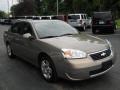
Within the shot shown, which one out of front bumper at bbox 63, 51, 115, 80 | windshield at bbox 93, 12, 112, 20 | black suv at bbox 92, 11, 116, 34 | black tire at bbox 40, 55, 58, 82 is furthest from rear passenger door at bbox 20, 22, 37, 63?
windshield at bbox 93, 12, 112, 20

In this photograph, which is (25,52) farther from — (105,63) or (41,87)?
(105,63)

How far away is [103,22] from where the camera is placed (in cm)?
1819

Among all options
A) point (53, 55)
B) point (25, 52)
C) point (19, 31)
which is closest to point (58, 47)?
point (53, 55)

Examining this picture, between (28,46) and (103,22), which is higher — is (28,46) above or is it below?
below

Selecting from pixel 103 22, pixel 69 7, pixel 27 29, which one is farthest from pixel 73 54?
pixel 69 7

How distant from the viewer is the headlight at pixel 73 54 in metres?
5.05

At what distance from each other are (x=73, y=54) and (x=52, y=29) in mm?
1744

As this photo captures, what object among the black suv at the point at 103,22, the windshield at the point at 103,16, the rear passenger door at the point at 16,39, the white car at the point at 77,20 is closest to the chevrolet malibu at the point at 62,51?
the rear passenger door at the point at 16,39

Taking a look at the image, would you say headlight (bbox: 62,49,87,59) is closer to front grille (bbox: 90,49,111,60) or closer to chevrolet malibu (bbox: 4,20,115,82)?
chevrolet malibu (bbox: 4,20,115,82)

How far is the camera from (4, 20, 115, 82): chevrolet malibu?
5.03 meters

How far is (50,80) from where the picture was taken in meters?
5.64

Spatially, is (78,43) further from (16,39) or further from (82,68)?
(16,39)

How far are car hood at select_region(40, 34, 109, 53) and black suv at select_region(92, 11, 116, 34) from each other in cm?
1246

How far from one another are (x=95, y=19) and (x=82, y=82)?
13427mm
